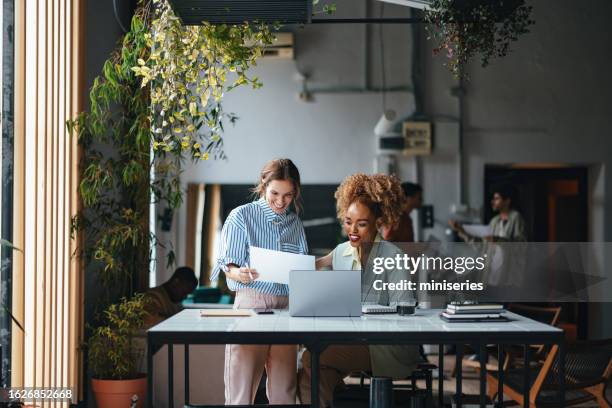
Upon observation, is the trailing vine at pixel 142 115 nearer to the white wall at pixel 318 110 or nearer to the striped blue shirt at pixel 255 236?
the striped blue shirt at pixel 255 236

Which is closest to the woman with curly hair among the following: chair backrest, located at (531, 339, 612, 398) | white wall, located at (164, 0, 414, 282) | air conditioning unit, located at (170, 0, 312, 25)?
chair backrest, located at (531, 339, 612, 398)

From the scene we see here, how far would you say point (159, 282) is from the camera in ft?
28.2

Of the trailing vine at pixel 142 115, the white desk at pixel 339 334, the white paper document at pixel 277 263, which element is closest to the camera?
the white desk at pixel 339 334

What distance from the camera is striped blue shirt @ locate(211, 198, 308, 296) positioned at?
4516mm

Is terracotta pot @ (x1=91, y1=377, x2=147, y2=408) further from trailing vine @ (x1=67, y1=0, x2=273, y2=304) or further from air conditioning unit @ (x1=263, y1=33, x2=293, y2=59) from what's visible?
air conditioning unit @ (x1=263, y1=33, x2=293, y2=59)

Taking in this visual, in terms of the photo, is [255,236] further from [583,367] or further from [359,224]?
[583,367]

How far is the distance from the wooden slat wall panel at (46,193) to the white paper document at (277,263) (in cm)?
149

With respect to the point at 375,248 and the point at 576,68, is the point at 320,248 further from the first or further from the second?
the point at 375,248

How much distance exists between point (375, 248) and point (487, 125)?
186 inches

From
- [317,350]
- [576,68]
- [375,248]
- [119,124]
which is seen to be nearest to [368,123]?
[576,68]

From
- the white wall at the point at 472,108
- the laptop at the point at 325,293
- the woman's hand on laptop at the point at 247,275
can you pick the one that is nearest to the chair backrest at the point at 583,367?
the laptop at the point at 325,293

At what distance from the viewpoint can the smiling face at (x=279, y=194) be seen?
4508 millimetres

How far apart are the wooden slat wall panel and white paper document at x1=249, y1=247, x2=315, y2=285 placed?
4.89 feet

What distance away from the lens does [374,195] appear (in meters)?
4.99
